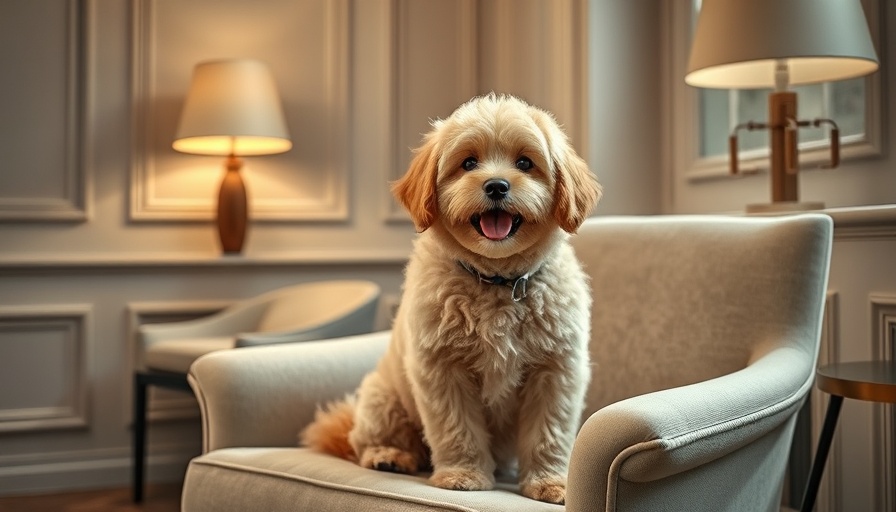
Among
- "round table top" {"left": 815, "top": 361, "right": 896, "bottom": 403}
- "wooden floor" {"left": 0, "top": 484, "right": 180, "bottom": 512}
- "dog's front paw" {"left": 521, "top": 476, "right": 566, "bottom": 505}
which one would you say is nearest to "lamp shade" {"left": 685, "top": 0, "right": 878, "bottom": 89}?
"round table top" {"left": 815, "top": 361, "right": 896, "bottom": 403}

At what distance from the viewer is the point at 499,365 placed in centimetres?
156

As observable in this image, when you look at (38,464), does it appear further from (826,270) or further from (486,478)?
(826,270)

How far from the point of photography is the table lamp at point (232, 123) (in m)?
3.35

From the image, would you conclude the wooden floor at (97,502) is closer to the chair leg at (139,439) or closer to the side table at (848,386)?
the chair leg at (139,439)

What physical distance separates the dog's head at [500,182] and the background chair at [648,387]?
0.34 m

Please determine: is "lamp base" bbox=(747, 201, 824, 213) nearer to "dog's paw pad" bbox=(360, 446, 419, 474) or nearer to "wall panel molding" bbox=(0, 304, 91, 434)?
"dog's paw pad" bbox=(360, 446, 419, 474)

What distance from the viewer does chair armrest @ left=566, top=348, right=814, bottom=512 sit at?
4.00ft

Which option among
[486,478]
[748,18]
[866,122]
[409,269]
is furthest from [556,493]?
[866,122]

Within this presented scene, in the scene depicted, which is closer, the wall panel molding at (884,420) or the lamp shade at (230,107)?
the wall panel molding at (884,420)

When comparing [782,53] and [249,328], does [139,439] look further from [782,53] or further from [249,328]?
[782,53]

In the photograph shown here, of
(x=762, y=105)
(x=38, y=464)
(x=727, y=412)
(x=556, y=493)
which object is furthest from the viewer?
(x=38, y=464)

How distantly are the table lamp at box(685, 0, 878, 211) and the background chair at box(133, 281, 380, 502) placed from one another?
1.37m

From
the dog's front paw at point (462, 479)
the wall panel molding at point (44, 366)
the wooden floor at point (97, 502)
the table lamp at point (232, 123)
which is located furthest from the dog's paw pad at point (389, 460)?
the wall panel molding at point (44, 366)

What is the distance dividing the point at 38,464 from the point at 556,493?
263cm
